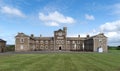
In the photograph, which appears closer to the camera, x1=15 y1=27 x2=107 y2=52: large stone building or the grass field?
the grass field

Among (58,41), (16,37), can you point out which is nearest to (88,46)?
(58,41)

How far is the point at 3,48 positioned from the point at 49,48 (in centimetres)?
2593

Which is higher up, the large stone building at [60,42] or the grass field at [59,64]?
the large stone building at [60,42]

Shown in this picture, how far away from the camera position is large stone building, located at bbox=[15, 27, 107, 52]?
296 feet

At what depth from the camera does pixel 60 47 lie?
4023 inches

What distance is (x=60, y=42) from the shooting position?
10175 cm

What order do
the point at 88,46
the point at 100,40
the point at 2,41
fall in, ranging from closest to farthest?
the point at 2,41 → the point at 100,40 → the point at 88,46

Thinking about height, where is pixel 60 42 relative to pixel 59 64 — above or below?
above

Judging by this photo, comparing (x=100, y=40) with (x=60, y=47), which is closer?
(x=100, y=40)

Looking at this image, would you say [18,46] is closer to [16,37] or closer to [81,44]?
[16,37]

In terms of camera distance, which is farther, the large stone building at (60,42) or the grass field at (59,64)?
the large stone building at (60,42)

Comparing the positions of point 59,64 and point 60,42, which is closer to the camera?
point 59,64

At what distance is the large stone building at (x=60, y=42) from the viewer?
90125 mm

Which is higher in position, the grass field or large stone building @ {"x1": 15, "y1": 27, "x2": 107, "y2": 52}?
large stone building @ {"x1": 15, "y1": 27, "x2": 107, "y2": 52}
